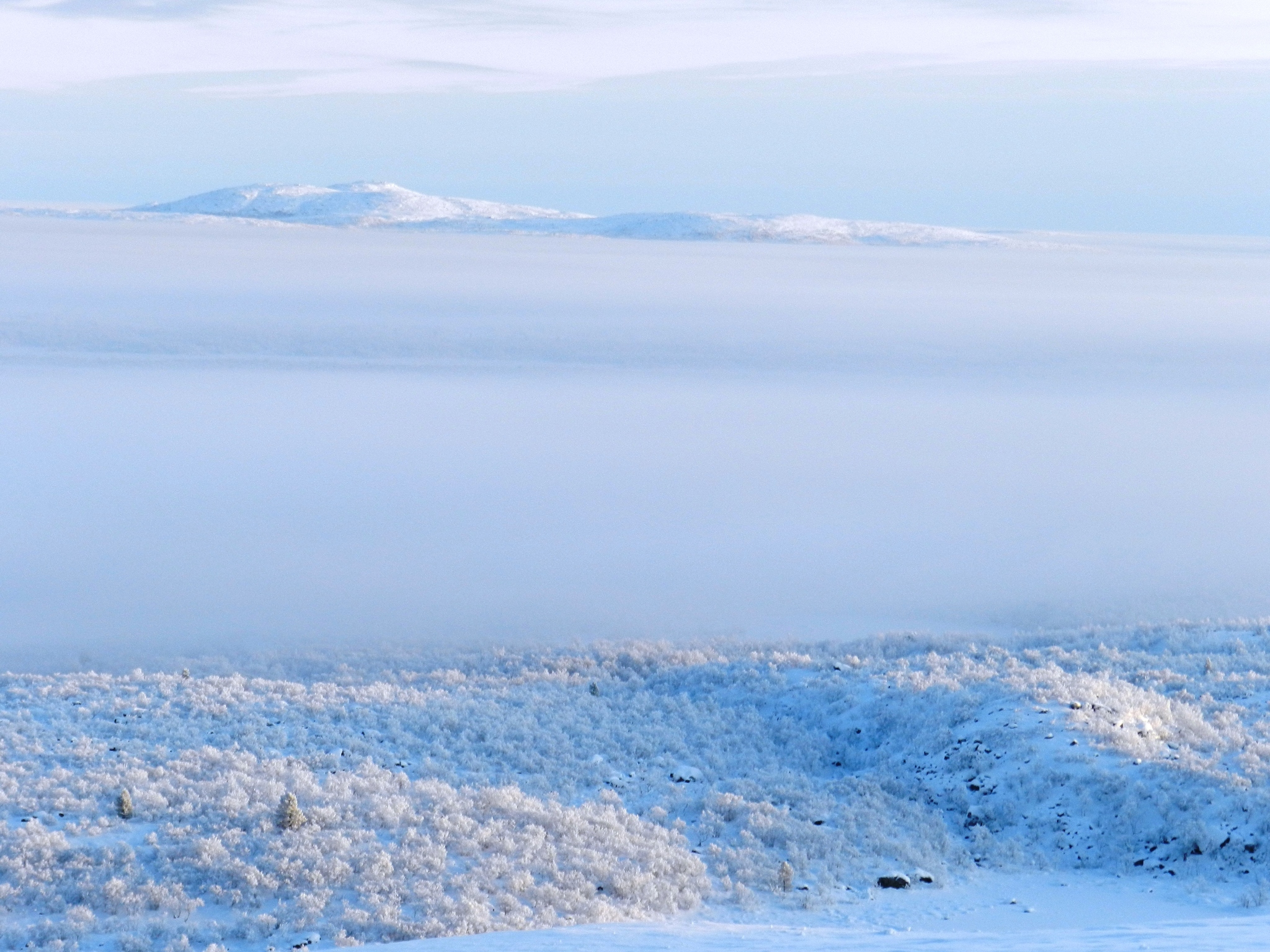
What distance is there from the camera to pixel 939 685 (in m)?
15.4

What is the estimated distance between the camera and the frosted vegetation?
9.87 meters

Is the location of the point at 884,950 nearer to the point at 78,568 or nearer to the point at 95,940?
the point at 95,940

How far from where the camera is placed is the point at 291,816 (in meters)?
10.6

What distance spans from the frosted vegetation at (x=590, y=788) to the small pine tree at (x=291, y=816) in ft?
0.11

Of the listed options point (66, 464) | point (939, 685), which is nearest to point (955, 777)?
point (939, 685)

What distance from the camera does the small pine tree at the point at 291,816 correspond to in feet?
34.8

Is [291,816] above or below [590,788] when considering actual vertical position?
above

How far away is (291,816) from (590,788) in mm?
3202

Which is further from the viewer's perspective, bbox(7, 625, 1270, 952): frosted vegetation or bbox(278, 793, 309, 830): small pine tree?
bbox(278, 793, 309, 830): small pine tree

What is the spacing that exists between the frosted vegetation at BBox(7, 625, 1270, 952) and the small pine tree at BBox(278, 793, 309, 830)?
0.11ft

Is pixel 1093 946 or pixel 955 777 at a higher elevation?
pixel 1093 946

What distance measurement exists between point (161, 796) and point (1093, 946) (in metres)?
7.32

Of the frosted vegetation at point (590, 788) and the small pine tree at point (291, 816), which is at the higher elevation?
the small pine tree at point (291, 816)

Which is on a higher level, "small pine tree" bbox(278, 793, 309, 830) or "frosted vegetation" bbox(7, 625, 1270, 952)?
"small pine tree" bbox(278, 793, 309, 830)
